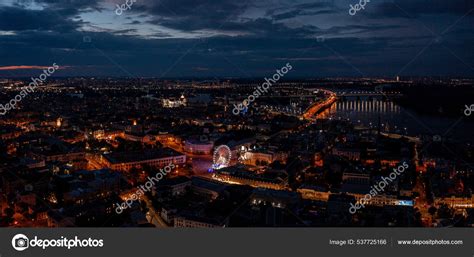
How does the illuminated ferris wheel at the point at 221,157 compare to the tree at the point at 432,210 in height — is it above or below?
above

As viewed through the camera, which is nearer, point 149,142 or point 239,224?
point 239,224

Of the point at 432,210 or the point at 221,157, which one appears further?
the point at 221,157

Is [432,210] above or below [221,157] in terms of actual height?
below

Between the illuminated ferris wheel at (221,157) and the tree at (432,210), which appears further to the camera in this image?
the illuminated ferris wheel at (221,157)

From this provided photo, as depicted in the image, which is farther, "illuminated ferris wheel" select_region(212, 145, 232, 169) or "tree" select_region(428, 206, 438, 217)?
"illuminated ferris wheel" select_region(212, 145, 232, 169)

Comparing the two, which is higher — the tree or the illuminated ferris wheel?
the illuminated ferris wheel

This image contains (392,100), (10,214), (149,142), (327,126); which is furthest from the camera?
(392,100)

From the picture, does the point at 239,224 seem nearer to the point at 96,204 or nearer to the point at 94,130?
the point at 96,204

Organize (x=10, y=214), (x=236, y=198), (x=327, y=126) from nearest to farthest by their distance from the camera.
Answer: (x=10, y=214) → (x=236, y=198) → (x=327, y=126)
